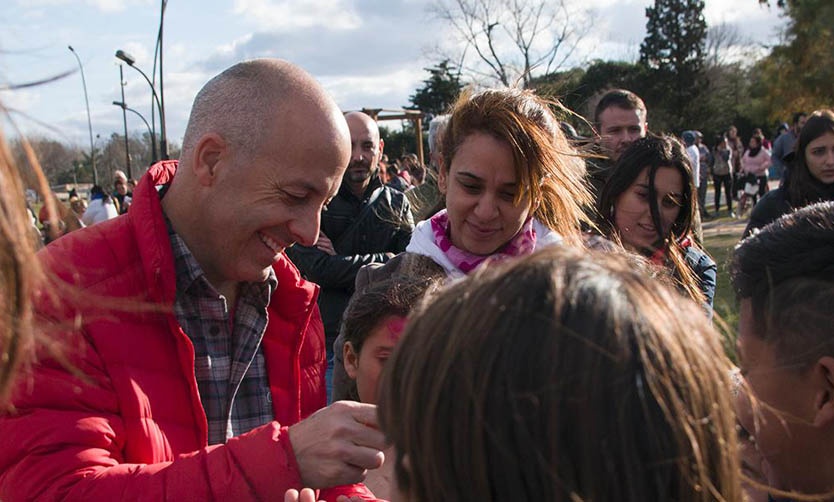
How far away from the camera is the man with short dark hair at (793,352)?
1.56 metres

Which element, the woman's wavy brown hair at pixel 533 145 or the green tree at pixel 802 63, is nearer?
the woman's wavy brown hair at pixel 533 145

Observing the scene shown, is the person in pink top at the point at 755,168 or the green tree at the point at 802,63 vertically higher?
the green tree at the point at 802,63

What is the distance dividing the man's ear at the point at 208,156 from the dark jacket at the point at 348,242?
2.11m

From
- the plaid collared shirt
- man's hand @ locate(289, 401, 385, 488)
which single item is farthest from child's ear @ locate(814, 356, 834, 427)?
the plaid collared shirt

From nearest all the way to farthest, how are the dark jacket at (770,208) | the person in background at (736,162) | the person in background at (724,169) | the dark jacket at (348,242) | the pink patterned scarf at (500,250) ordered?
1. the pink patterned scarf at (500,250)
2. the dark jacket at (348,242)
3. the dark jacket at (770,208)
4. the person in background at (724,169)
5. the person in background at (736,162)

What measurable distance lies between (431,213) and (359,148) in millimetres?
1546

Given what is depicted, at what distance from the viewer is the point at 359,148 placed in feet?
15.5

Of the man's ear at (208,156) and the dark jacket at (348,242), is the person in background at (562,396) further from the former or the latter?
the dark jacket at (348,242)

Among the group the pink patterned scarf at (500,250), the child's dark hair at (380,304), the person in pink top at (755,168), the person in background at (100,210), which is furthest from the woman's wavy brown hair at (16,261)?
the person in pink top at (755,168)

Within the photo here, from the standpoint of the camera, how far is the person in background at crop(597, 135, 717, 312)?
3.53 meters

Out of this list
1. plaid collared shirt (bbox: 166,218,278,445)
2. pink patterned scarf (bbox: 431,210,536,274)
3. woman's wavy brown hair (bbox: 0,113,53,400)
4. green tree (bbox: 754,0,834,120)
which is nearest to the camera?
woman's wavy brown hair (bbox: 0,113,53,400)

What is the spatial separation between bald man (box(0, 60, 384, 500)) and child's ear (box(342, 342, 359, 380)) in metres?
0.21

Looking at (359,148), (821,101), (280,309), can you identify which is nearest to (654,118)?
(821,101)

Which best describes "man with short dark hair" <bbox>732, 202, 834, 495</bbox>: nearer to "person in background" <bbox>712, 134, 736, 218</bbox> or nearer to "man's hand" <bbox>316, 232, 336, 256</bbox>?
"man's hand" <bbox>316, 232, 336, 256</bbox>
